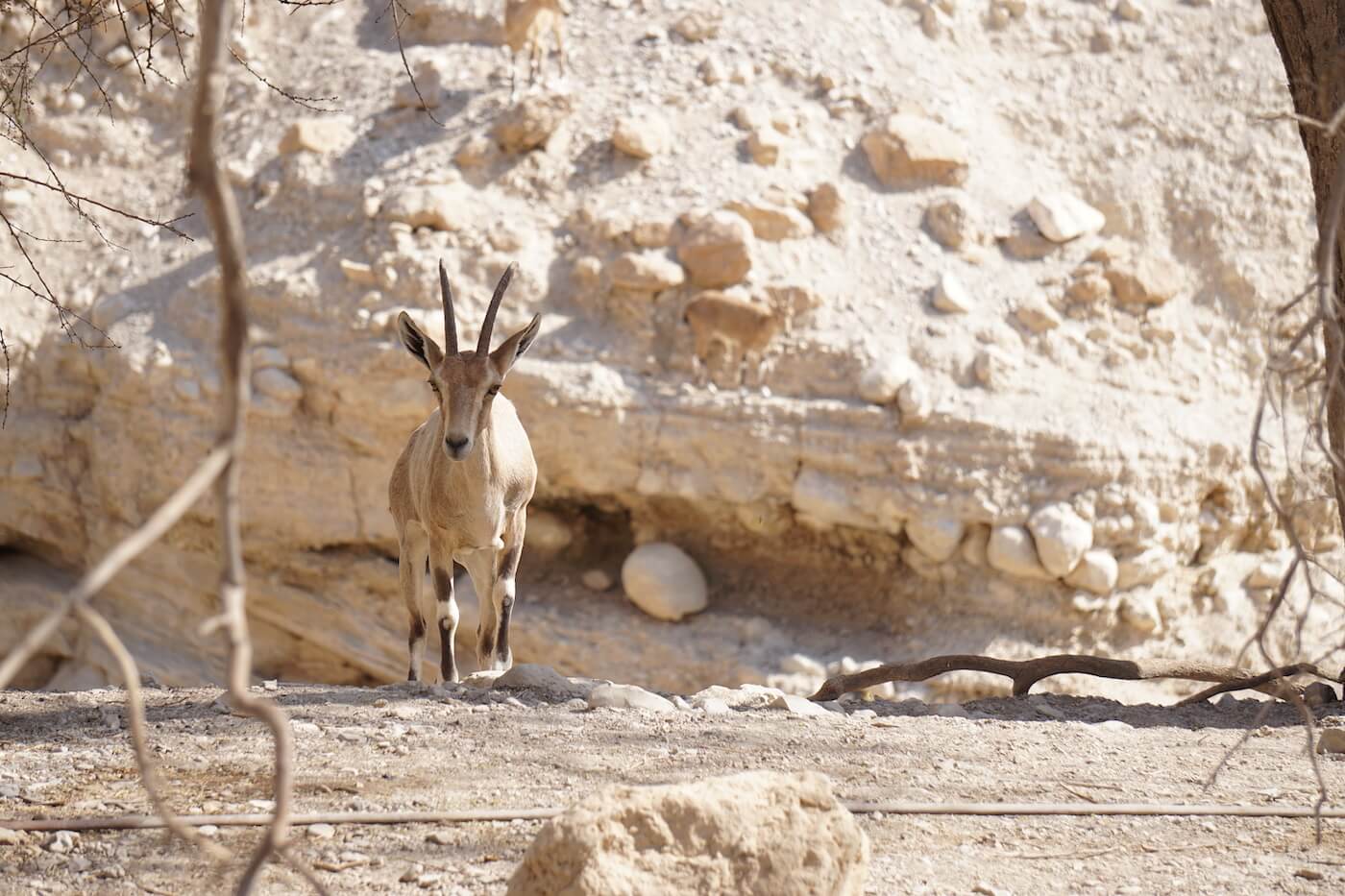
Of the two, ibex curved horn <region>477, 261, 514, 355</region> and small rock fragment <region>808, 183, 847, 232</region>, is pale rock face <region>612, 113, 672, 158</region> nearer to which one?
small rock fragment <region>808, 183, 847, 232</region>

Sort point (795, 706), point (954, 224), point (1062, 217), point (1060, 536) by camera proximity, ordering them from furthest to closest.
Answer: point (1062, 217) < point (954, 224) < point (1060, 536) < point (795, 706)

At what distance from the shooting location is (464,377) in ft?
19.9

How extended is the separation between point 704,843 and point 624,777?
128 cm

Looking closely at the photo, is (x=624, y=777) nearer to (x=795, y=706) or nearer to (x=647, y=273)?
(x=795, y=706)

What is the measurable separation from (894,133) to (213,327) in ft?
18.8

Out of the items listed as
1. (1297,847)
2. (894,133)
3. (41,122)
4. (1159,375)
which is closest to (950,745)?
(1297,847)

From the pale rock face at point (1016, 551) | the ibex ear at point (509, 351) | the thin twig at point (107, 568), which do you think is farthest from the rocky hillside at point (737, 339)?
the thin twig at point (107, 568)

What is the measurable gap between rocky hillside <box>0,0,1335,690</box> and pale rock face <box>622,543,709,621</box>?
3.5 inches

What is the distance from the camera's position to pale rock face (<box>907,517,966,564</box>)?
9.60 metres

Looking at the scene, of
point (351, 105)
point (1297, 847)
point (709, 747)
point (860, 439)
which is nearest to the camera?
point (1297, 847)

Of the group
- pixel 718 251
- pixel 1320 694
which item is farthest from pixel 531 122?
pixel 1320 694

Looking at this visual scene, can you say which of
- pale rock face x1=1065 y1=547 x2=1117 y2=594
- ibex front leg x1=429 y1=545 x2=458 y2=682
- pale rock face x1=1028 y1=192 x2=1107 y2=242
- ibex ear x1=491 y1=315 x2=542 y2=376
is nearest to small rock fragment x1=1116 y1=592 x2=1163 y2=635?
pale rock face x1=1065 y1=547 x2=1117 y2=594

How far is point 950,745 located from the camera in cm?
456

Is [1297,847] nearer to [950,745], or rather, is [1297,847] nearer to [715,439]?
[950,745]
